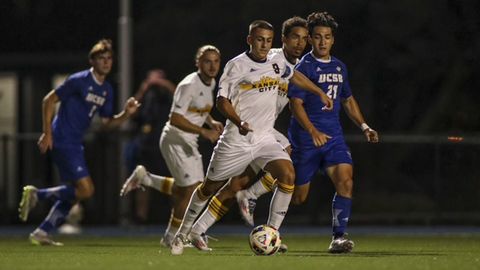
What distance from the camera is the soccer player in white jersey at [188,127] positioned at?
50.1 ft

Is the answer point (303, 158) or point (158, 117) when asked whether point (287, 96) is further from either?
point (158, 117)

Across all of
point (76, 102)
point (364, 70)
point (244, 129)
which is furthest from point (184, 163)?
point (364, 70)

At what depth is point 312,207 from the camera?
21641 mm

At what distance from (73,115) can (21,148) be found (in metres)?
7.10

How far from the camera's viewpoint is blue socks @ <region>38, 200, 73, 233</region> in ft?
53.5

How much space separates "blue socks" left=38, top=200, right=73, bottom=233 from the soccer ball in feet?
13.5

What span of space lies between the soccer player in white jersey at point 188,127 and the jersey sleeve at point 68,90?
4.13ft

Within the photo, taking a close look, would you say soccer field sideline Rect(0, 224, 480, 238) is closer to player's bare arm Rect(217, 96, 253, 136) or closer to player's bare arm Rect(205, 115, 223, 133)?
player's bare arm Rect(205, 115, 223, 133)

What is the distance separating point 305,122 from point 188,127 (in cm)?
192

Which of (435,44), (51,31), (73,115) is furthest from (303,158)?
(51,31)

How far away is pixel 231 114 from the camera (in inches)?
505

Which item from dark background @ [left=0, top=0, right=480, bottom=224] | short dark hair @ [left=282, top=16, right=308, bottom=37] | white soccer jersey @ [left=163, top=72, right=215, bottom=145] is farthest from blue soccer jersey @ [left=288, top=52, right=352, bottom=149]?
dark background @ [left=0, top=0, right=480, bottom=224]

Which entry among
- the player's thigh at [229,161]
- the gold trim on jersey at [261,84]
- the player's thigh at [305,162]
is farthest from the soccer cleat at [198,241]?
the gold trim on jersey at [261,84]

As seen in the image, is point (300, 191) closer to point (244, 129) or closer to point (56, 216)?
point (244, 129)
